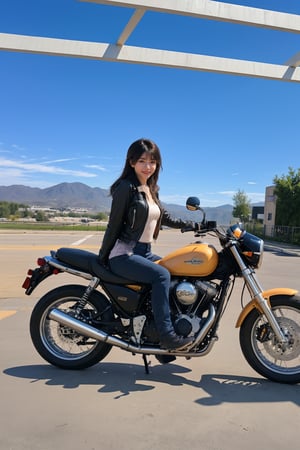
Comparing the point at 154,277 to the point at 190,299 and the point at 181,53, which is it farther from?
the point at 181,53

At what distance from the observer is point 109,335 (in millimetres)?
3248

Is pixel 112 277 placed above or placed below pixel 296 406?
above

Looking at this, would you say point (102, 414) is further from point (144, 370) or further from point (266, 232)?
point (266, 232)

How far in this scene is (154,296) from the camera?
3.07 m

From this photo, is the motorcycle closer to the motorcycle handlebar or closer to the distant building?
the motorcycle handlebar

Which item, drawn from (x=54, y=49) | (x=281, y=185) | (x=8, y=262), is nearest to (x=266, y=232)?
(x=281, y=185)

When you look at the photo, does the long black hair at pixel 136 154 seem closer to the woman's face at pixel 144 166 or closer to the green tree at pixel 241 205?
the woman's face at pixel 144 166

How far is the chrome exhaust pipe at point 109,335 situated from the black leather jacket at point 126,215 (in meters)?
0.64

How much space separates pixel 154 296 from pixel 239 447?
1163 millimetres

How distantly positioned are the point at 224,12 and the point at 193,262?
5190 millimetres

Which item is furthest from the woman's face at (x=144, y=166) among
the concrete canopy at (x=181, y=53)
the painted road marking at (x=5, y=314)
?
the concrete canopy at (x=181, y=53)

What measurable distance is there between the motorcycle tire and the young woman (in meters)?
0.40

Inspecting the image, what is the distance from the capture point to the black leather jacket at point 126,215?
3.16 m

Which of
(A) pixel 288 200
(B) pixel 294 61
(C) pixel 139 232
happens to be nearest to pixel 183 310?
(C) pixel 139 232
